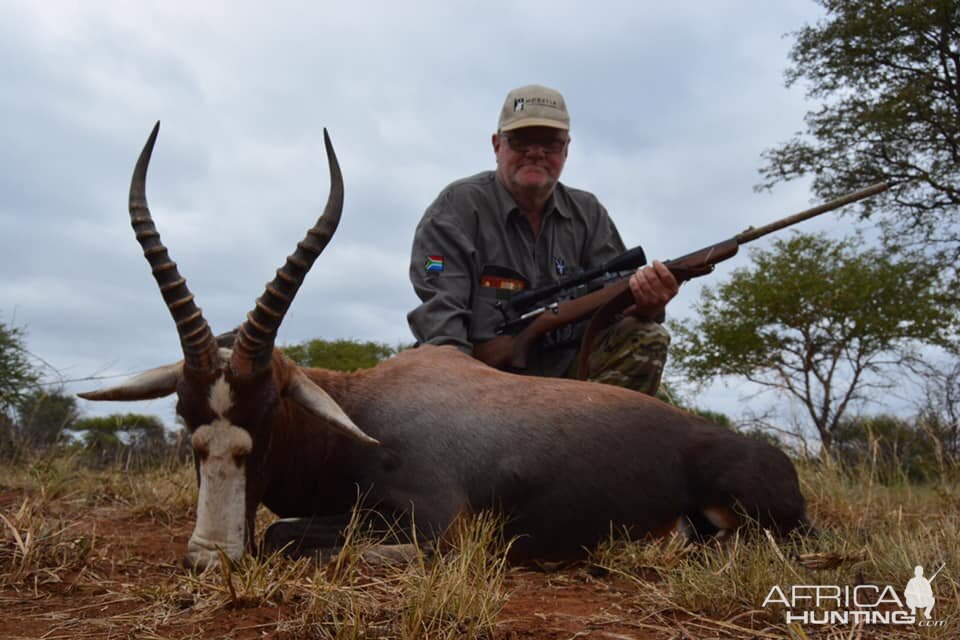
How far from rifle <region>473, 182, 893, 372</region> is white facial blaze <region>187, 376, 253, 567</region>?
203 cm

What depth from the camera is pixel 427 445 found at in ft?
11.6

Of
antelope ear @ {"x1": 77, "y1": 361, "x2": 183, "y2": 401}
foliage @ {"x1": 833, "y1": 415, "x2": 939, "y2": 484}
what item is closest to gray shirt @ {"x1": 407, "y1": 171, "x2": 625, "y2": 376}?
antelope ear @ {"x1": 77, "y1": 361, "x2": 183, "y2": 401}

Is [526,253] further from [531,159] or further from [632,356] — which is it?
[632,356]

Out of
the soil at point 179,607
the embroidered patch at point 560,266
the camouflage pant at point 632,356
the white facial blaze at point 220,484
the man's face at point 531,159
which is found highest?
the man's face at point 531,159

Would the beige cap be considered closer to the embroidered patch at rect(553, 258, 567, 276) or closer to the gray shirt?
the gray shirt

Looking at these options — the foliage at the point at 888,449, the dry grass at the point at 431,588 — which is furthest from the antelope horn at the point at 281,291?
the foliage at the point at 888,449

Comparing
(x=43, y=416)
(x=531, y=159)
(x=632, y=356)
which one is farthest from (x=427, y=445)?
(x=43, y=416)

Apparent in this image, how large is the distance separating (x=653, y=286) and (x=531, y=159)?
45.6 inches

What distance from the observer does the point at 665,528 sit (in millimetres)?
3711

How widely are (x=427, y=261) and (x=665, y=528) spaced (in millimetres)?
2071

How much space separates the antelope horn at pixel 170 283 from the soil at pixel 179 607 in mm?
732

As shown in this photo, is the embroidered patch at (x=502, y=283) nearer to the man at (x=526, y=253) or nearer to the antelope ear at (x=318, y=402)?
the man at (x=526, y=253)

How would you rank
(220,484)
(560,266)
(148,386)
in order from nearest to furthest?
(220,484) < (148,386) < (560,266)

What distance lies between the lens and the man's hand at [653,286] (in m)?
4.78
